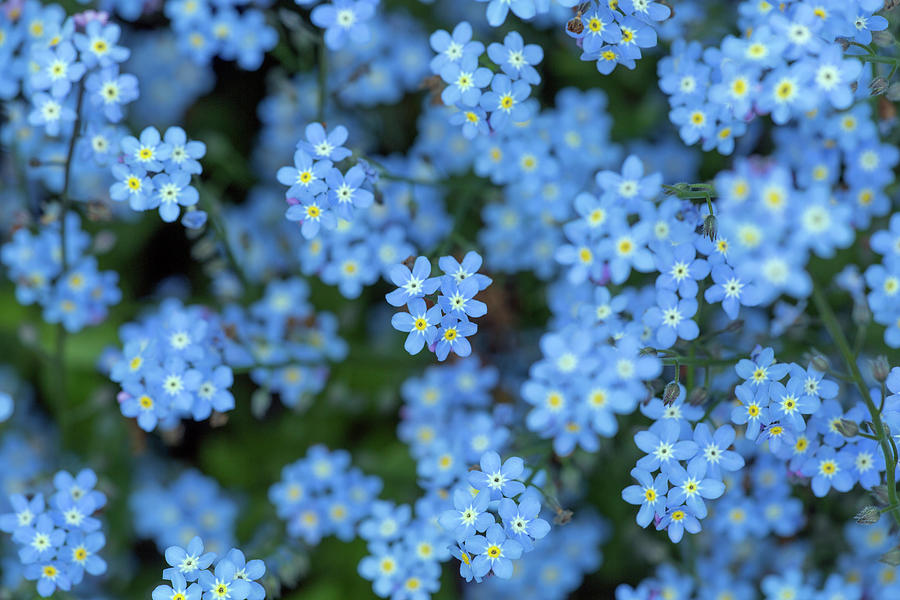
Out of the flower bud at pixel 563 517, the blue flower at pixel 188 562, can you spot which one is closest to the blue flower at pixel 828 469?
the flower bud at pixel 563 517

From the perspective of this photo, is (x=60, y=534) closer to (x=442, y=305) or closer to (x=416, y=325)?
(x=416, y=325)

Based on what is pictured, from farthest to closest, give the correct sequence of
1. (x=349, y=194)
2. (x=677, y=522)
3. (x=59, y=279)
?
(x=59, y=279), (x=349, y=194), (x=677, y=522)

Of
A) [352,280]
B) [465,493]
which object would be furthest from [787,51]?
[352,280]

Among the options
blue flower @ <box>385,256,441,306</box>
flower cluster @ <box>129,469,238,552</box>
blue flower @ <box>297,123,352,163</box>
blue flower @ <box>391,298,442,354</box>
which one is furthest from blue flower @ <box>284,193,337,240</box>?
flower cluster @ <box>129,469,238,552</box>

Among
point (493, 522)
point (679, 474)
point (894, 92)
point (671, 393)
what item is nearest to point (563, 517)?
point (493, 522)

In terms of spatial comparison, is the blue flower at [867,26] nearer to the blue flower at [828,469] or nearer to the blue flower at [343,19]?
the blue flower at [828,469]

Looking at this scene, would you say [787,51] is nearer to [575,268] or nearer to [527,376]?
[575,268]
